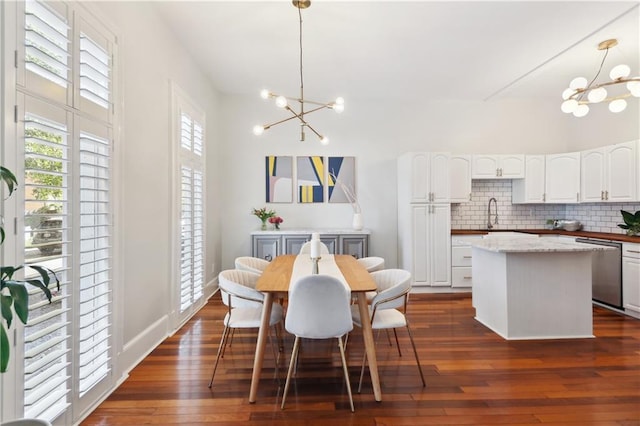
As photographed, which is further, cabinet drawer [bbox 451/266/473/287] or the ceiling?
cabinet drawer [bbox 451/266/473/287]

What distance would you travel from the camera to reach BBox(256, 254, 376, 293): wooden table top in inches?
90.7

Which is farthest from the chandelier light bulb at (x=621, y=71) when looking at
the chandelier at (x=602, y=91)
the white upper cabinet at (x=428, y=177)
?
the white upper cabinet at (x=428, y=177)

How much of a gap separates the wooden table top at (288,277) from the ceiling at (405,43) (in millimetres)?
2315

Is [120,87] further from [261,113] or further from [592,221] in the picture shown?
[592,221]

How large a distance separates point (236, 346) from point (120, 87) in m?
2.36

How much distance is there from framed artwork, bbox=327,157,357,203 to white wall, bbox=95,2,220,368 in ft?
8.69

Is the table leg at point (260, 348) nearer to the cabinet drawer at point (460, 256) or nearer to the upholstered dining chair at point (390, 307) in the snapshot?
the upholstered dining chair at point (390, 307)

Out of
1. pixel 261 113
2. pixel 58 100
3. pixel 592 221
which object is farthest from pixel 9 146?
pixel 592 221

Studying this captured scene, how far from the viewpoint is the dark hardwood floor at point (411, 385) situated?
6.79ft

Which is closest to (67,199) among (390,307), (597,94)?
(390,307)

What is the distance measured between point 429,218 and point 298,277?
3025mm

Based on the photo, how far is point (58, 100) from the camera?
1808 millimetres

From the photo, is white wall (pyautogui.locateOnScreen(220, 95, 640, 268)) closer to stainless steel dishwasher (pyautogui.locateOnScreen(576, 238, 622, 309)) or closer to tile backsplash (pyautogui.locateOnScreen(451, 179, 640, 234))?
tile backsplash (pyautogui.locateOnScreen(451, 179, 640, 234))

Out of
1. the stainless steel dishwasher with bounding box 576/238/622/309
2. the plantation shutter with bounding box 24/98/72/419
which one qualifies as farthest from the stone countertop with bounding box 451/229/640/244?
the plantation shutter with bounding box 24/98/72/419
